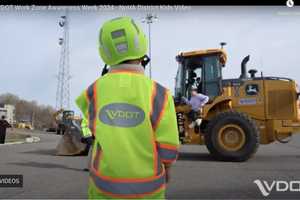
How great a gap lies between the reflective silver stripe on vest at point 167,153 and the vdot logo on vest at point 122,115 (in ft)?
0.60

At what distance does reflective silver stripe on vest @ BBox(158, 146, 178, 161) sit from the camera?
2059 mm

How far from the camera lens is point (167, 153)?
207 centimetres

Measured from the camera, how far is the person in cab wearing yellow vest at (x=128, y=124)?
201 centimetres

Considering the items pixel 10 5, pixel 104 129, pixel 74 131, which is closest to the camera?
pixel 104 129

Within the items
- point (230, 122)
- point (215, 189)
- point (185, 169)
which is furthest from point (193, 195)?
point (230, 122)

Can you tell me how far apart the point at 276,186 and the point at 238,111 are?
12.7 ft

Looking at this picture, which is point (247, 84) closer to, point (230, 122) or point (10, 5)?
point (230, 122)

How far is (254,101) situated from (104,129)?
7.98 metres

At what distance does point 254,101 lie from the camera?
376 inches

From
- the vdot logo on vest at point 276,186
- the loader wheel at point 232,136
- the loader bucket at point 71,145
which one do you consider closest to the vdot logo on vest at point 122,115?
the vdot logo on vest at point 276,186

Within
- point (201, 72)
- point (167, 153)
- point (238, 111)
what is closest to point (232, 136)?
point (238, 111)

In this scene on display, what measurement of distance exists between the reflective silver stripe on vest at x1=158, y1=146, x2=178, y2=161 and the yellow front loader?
7135 mm

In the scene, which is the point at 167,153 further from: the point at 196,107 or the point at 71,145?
the point at 71,145

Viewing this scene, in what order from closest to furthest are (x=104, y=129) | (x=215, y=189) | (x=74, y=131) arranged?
(x=104, y=129) < (x=215, y=189) < (x=74, y=131)
